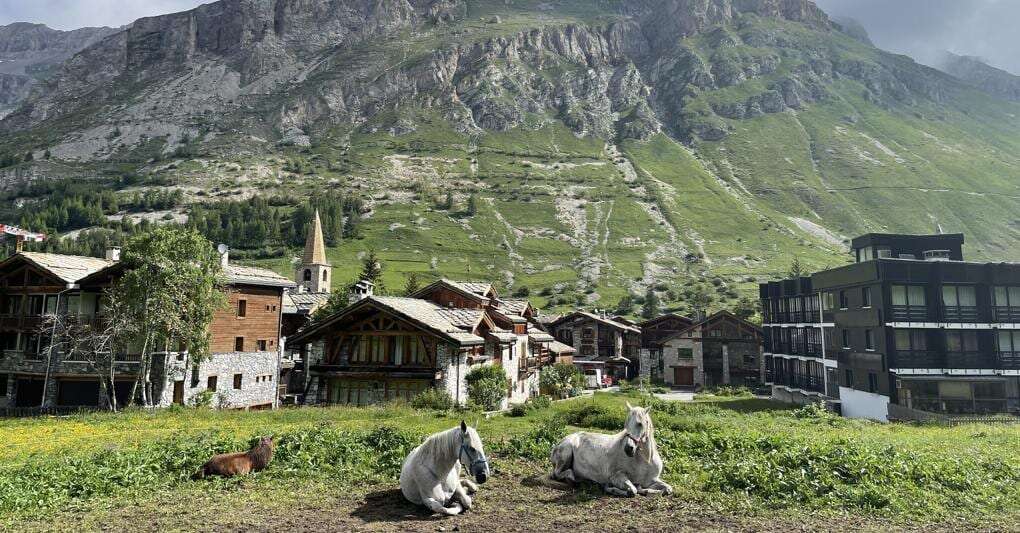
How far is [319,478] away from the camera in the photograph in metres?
14.0

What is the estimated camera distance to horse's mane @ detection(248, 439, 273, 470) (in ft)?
47.4

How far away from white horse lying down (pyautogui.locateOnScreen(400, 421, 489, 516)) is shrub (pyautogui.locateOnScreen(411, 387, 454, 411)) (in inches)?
702

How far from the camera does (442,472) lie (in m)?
11.6

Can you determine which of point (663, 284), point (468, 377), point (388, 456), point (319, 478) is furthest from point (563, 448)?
point (663, 284)

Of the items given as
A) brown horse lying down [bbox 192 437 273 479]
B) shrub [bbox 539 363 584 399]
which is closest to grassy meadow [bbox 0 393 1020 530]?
brown horse lying down [bbox 192 437 273 479]

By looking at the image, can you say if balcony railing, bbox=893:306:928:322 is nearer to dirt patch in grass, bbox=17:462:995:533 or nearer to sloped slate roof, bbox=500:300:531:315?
sloped slate roof, bbox=500:300:531:315

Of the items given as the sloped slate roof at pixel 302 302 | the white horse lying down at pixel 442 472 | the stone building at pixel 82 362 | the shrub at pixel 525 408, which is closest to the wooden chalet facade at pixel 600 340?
the sloped slate roof at pixel 302 302

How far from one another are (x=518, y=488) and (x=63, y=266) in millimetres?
40370

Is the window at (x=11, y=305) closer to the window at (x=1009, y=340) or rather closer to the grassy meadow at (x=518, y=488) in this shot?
the grassy meadow at (x=518, y=488)

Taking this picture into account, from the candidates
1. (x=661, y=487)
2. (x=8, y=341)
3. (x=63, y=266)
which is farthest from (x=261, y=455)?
(x=8, y=341)

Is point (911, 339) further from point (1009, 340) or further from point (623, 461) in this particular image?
point (623, 461)

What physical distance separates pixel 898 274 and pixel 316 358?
4214 centimetres

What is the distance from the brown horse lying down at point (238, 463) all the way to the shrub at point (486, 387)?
20.8m

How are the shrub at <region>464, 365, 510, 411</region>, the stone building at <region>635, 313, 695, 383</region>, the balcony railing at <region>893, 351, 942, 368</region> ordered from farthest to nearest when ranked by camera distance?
the stone building at <region>635, 313, 695, 383</region>
the balcony railing at <region>893, 351, 942, 368</region>
the shrub at <region>464, 365, 510, 411</region>
